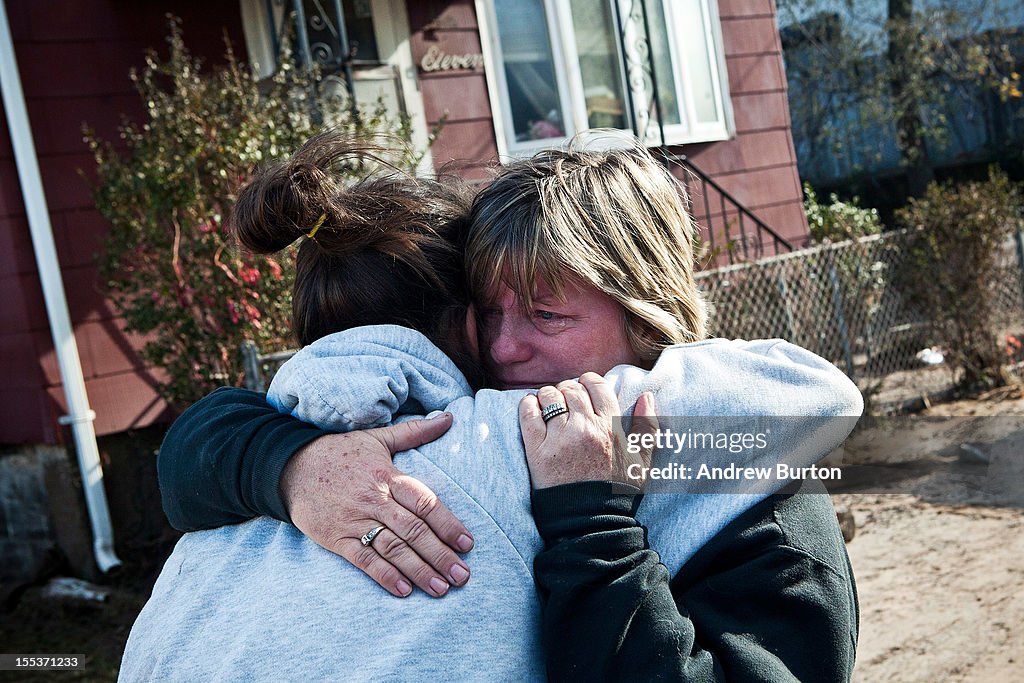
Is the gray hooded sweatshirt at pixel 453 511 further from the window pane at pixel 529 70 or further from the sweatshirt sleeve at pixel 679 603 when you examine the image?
the window pane at pixel 529 70

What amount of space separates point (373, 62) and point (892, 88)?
459 inches

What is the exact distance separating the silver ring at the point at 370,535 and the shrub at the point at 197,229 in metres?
3.69

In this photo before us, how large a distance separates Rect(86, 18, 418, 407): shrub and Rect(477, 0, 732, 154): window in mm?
2676

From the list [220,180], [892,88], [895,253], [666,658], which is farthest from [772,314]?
[892,88]

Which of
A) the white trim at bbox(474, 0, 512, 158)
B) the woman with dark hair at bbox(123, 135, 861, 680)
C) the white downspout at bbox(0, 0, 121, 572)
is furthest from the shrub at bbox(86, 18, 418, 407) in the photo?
the woman with dark hair at bbox(123, 135, 861, 680)

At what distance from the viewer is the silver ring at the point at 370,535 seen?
131 cm

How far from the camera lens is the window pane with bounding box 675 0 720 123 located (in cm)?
880

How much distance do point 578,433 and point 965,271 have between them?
7185 mm

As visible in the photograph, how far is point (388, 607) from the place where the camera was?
126cm

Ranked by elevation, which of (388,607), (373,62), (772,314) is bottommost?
(772,314)

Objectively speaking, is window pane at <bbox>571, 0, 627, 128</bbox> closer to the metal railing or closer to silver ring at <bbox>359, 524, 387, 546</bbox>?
the metal railing

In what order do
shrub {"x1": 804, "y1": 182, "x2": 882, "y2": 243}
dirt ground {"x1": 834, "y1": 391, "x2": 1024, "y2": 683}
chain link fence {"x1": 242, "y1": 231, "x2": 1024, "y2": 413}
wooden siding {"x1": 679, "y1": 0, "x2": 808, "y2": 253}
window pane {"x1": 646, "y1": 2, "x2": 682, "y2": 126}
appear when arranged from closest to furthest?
dirt ground {"x1": 834, "y1": 391, "x2": 1024, "y2": 683} < chain link fence {"x1": 242, "y1": 231, "x2": 1024, "y2": 413} < window pane {"x1": 646, "y1": 2, "x2": 682, "y2": 126} < wooden siding {"x1": 679, "y1": 0, "x2": 808, "y2": 253} < shrub {"x1": 804, "y1": 182, "x2": 882, "y2": 243}

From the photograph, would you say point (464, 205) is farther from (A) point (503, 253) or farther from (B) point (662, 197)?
(B) point (662, 197)

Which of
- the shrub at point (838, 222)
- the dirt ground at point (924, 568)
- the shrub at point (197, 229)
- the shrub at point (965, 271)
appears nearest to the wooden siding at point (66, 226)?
the shrub at point (197, 229)
